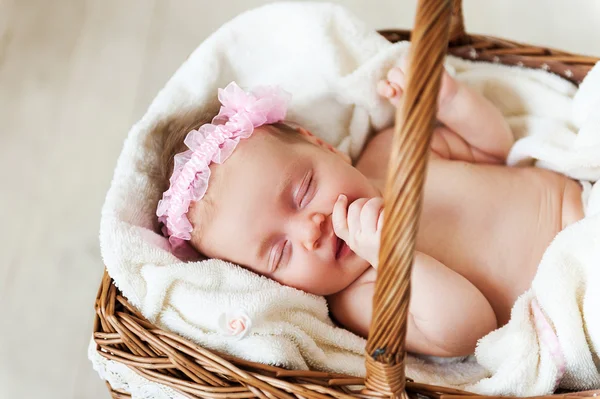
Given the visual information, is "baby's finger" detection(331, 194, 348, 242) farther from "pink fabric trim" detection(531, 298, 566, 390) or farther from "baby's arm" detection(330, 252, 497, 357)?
"pink fabric trim" detection(531, 298, 566, 390)

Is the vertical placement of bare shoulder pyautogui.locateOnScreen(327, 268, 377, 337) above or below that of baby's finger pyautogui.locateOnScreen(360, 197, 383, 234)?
below

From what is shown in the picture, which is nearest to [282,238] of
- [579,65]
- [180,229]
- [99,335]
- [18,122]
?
[180,229]

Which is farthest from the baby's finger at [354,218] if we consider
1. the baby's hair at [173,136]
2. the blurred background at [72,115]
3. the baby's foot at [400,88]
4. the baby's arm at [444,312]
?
the blurred background at [72,115]

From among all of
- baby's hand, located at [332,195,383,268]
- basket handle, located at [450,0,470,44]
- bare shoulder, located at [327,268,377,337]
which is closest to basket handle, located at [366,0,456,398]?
baby's hand, located at [332,195,383,268]

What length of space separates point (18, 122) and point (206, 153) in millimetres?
800

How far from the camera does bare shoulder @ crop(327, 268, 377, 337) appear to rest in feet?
3.66

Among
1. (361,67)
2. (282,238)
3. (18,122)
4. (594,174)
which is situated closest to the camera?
(282,238)

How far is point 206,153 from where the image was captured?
3.51ft

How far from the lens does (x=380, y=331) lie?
2.35 feet

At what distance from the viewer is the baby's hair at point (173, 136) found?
3.83 ft

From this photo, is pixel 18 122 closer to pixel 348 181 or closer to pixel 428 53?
pixel 348 181

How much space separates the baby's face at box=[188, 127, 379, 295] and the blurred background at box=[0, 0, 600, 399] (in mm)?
488

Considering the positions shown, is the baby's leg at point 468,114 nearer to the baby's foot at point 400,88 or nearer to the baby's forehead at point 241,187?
the baby's foot at point 400,88

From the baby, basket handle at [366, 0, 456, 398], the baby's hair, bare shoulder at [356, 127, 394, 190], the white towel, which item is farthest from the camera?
bare shoulder at [356, 127, 394, 190]
